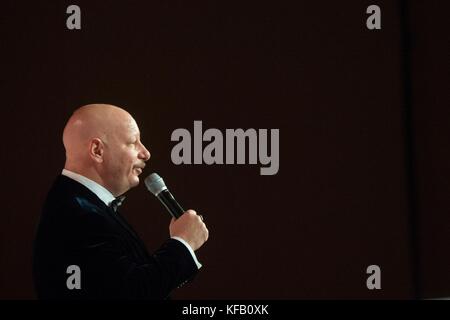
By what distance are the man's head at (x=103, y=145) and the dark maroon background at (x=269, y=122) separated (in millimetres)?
781

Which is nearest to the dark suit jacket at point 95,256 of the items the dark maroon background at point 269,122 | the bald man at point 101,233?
the bald man at point 101,233

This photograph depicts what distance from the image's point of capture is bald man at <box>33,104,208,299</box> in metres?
1.69

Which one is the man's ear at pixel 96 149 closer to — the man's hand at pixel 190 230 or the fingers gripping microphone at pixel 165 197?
the fingers gripping microphone at pixel 165 197

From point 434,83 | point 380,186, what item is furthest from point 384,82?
point 380,186

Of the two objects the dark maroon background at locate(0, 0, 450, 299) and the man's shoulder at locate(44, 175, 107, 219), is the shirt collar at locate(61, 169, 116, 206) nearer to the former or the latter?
the man's shoulder at locate(44, 175, 107, 219)

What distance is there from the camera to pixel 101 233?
1721mm

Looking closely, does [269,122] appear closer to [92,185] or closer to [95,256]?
[92,185]

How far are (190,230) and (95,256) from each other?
0.24m

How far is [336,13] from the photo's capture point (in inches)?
111

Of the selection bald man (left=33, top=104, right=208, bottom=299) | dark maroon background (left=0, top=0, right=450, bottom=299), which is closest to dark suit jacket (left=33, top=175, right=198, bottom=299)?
bald man (left=33, top=104, right=208, bottom=299)

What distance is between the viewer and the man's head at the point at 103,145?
1846 millimetres

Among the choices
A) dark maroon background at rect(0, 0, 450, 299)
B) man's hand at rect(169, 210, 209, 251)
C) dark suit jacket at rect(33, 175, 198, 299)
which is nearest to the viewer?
dark suit jacket at rect(33, 175, 198, 299)

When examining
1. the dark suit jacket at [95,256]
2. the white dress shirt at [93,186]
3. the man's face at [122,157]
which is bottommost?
the dark suit jacket at [95,256]

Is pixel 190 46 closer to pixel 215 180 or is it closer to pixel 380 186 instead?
pixel 215 180
